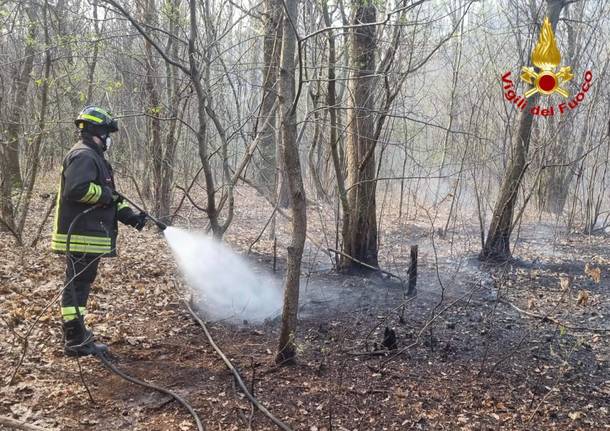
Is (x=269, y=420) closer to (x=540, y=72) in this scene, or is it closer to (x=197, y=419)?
(x=197, y=419)

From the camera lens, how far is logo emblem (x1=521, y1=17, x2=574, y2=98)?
7273 millimetres

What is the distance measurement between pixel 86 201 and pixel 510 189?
645 centimetres

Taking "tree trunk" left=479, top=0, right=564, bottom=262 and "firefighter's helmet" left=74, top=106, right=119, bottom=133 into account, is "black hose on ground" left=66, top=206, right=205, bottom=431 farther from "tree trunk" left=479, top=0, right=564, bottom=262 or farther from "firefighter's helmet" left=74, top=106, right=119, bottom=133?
"tree trunk" left=479, top=0, right=564, bottom=262

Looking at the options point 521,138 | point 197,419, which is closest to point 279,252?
point 521,138

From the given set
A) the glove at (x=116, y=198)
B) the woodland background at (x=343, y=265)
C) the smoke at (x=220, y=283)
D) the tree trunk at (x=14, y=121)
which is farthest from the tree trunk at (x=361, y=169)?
the tree trunk at (x=14, y=121)

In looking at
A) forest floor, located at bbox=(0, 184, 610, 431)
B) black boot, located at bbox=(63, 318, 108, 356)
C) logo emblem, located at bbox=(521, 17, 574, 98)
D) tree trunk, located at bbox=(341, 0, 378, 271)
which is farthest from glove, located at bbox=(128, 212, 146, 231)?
logo emblem, located at bbox=(521, 17, 574, 98)

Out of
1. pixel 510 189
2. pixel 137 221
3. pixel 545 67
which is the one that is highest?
pixel 545 67

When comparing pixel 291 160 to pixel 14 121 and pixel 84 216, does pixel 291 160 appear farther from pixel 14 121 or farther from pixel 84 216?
pixel 14 121

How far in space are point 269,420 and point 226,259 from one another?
14.2 ft

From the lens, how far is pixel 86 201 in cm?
429

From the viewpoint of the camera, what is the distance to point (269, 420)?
11.7 ft

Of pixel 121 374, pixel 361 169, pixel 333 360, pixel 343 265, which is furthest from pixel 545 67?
pixel 121 374

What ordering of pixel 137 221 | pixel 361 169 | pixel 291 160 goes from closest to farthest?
pixel 291 160 < pixel 137 221 < pixel 361 169

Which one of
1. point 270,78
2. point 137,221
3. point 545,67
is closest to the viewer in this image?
point 137,221
